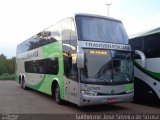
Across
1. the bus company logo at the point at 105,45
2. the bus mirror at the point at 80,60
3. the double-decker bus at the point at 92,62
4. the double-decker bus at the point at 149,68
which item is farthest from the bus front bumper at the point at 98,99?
the double-decker bus at the point at 149,68

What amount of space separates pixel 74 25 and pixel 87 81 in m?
2.35

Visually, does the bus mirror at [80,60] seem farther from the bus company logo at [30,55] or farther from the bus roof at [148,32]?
the bus company logo at [30,55]

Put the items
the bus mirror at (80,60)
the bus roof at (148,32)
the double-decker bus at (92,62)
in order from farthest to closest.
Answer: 1. the bus roof at (148,32)
2. the double-decker bus at (92,62)
3. the bus mirror at (80,60)

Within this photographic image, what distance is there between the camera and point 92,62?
41.5 feet

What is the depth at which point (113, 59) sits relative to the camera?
13.1 meters

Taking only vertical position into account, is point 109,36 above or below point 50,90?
above

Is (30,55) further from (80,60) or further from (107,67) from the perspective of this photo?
(80,60)

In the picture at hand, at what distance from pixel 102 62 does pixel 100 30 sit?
1.47 metres

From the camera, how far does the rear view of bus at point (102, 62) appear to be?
492 inches

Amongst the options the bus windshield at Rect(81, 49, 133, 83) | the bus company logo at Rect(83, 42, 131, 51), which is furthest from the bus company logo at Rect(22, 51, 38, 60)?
the bus windshield at Rect(81, 49, 133, 83)

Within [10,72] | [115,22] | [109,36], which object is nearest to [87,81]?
[109,36]

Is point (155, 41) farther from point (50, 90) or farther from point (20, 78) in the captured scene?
point (20, 78)

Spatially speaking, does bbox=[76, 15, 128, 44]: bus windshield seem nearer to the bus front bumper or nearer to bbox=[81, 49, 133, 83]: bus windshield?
bbox=[81, 49, 133, 83]: bus windshield

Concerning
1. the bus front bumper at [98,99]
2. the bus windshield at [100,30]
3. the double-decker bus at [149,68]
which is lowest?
the bus front bumper at [98,99]
